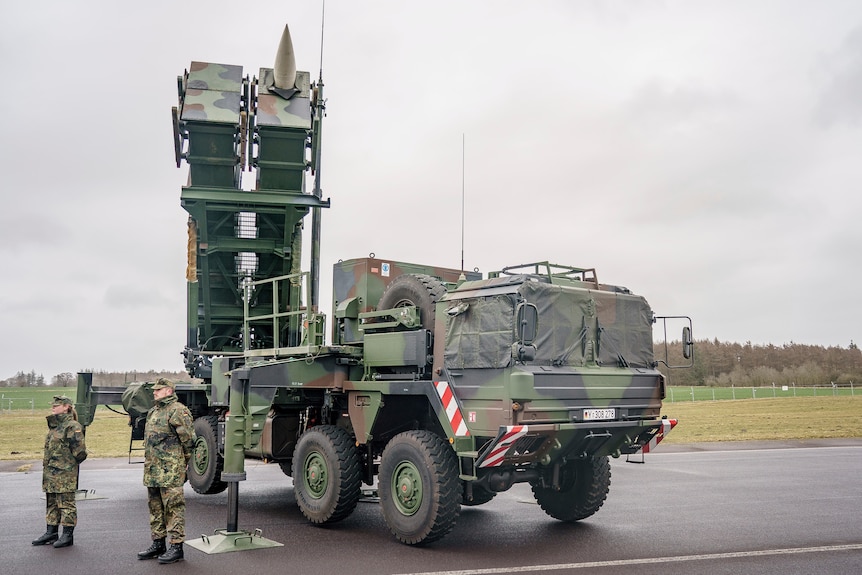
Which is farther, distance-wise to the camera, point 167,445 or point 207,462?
point 207,462

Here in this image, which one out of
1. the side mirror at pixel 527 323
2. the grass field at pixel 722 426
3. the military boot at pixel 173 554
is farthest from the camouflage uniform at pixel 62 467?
the grass field at pixel 722 426

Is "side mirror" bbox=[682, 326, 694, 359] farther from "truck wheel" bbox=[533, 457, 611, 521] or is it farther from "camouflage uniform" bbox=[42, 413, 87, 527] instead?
"camouflage uniform" bbox=[42, 413, 87, 527]

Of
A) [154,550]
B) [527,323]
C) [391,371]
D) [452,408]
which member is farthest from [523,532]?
[154,550]

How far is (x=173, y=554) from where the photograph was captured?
700 centimetres

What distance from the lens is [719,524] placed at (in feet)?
29.3

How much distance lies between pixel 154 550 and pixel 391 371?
3044mm

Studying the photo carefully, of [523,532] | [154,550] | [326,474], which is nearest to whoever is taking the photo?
[154,550]

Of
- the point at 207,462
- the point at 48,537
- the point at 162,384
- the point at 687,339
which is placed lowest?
the point at 48,537

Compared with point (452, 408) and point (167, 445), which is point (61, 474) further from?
point (452, 408)

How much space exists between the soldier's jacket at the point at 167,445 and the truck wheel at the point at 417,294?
2.59 metres

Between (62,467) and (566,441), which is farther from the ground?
(566,441)

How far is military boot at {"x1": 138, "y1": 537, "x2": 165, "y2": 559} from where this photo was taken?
279 inches

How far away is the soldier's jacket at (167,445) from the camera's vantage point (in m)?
7.17

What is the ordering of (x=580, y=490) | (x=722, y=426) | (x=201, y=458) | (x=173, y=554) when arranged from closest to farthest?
(x=173, y=554), (x=580, y=490), (x=201, y=458), (x=722, y=426)
